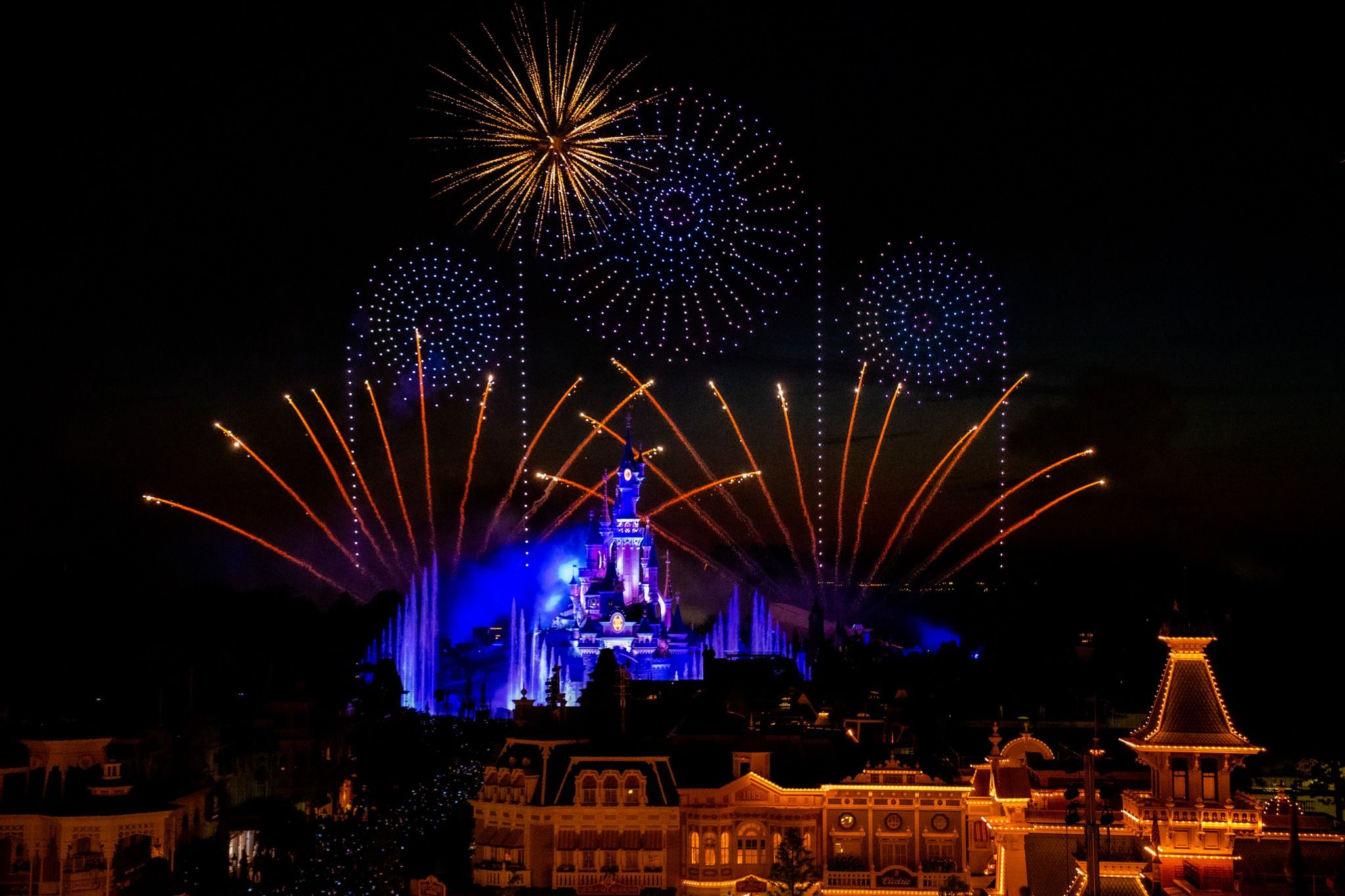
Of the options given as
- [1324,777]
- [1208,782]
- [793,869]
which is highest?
[1208,782]

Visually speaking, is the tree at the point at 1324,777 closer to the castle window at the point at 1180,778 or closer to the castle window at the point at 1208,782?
the castle window at the point at 1208,782

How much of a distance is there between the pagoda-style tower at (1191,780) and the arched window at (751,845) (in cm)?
1323

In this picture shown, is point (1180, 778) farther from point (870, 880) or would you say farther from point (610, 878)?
point (610, 878)

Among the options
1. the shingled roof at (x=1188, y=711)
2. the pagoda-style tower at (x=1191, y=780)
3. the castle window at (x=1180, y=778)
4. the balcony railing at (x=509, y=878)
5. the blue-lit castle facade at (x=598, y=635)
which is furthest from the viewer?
the blue-lit castle facade at (x=598, y=635)

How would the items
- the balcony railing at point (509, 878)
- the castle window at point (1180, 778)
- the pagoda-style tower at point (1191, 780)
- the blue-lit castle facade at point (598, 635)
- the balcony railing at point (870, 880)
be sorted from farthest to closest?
1. the blue-lit castle facade at point (598, 635)
2. the balcony railing at point (509, 878)
3. the balcony railing at point (870, 880)
4. the castle window at point (1180, 778)
5. the pagoda-style tower at point (1191, 780)

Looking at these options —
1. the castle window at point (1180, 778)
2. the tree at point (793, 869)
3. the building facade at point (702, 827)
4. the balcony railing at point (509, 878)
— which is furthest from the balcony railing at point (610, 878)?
the castle window at point (1180, 778)

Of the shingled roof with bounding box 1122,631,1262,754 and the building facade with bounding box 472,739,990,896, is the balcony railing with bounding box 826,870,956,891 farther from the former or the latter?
the shingled roof with bounding box 1122,631,1262,754

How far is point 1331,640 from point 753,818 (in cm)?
4375

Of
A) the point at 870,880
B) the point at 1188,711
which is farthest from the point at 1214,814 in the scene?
the point at 870,880

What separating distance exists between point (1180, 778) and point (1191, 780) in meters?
0.24

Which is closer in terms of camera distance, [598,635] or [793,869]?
[793,869]

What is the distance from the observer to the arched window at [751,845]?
39.3 metres

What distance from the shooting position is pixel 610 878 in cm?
3903

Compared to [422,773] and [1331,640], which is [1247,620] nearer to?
[1331,640]
